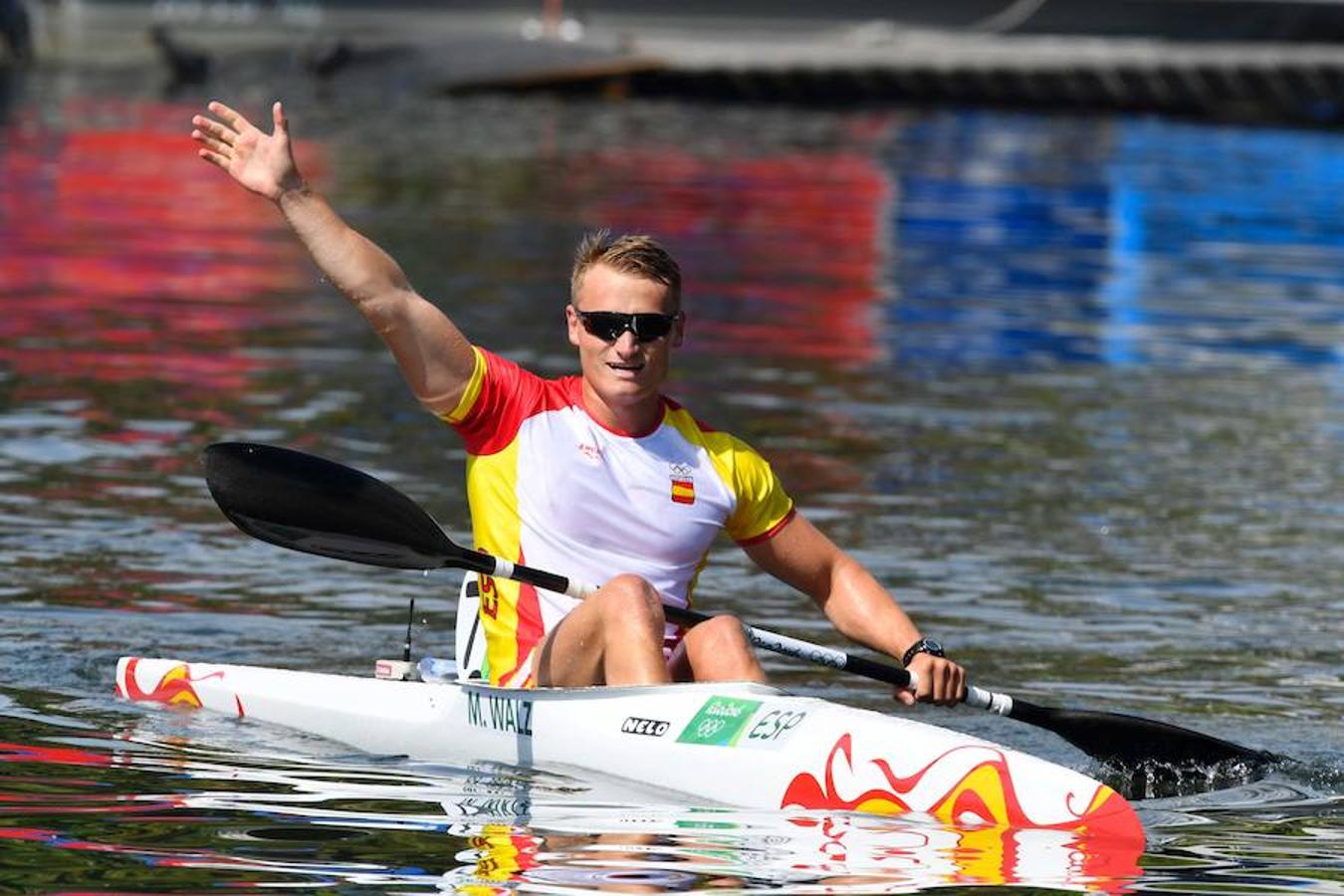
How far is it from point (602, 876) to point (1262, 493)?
938 cm

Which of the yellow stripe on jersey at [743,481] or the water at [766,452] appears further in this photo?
the yellow stripe on jersey at [743,481]

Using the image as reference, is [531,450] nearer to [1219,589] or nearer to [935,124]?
[1219,589]

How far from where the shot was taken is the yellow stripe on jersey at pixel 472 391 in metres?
9.38

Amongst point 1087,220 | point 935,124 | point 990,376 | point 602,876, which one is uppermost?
point 935,124

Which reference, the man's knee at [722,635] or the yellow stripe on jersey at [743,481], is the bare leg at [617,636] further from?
the yellow stripe on jersey at [743,481]

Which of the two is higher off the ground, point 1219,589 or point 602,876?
point 1219,589

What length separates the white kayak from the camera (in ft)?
27.8

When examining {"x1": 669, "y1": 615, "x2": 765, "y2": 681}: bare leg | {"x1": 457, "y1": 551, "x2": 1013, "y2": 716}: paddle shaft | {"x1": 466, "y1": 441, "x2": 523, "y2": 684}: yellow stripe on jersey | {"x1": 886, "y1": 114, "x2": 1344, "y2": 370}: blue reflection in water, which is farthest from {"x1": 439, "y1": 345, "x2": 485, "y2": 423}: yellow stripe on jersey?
{"x1": 886, "y1": 114, "x2": 1344, "y2": 370}: blue reflection in water

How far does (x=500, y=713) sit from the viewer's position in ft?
30.8

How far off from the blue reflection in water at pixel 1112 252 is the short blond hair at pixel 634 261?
12.8 meters

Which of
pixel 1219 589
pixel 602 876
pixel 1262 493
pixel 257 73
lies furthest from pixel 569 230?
pixel 257 73

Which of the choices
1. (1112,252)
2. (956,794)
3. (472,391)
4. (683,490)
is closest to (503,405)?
(472,391)

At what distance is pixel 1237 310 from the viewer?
2634 centimetres

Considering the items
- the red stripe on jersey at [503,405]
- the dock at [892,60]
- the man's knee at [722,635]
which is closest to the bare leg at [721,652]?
the man's knee at [722,635]
